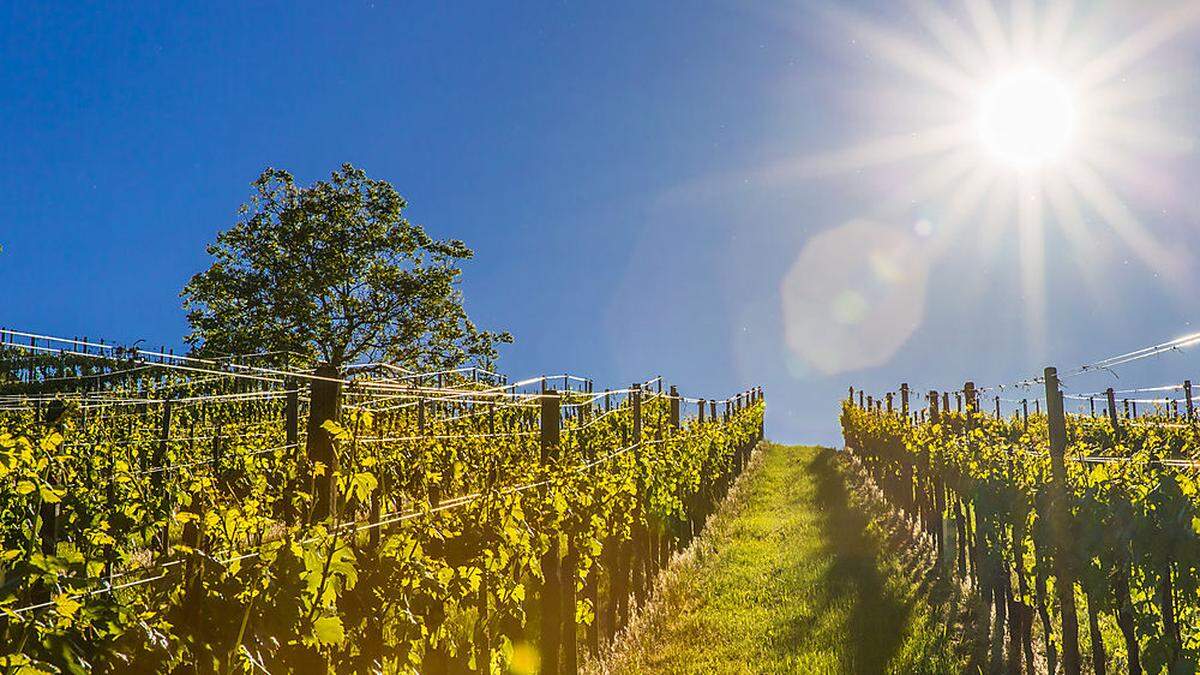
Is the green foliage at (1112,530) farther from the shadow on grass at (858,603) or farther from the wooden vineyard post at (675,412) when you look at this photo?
the wooden vineyard post at (675,412)

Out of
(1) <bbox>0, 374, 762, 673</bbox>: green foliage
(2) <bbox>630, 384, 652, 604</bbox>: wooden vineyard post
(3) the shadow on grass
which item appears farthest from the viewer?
(2) <bbox>630, 384, 652, 604</bbox>: wooden vineyard post

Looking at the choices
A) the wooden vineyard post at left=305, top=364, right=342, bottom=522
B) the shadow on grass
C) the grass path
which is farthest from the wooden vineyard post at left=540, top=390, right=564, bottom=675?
the shadow on grass

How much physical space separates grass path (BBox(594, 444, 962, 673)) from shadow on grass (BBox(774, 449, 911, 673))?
0.03ft

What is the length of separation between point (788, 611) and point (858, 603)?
72 centimetres

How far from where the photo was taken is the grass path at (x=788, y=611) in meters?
6.62

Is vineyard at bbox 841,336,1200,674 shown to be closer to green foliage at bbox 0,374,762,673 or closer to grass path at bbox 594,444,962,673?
grass path at bbox 594,444,962,673

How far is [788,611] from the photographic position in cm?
798

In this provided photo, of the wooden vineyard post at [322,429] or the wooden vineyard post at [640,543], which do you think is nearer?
the wooden vineyard post at [322,429]

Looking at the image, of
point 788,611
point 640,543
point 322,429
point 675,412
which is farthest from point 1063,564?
point 675,412

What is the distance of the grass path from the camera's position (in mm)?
6617

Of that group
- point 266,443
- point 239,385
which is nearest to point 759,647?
point 266,443

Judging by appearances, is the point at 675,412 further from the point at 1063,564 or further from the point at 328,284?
the point at 328,284

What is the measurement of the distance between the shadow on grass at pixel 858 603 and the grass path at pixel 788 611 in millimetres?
10

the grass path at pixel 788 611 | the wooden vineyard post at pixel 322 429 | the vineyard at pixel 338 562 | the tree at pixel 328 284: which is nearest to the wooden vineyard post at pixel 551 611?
the vineyard at pixel 338 562
